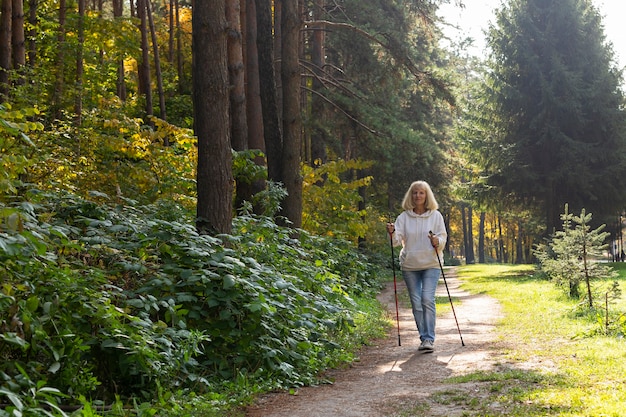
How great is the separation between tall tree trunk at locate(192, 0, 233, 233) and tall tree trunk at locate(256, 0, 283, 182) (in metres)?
5.40

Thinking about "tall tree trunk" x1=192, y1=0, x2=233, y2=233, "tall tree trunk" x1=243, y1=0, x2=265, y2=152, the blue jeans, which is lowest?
the blue jeans

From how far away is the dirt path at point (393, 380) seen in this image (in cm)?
573

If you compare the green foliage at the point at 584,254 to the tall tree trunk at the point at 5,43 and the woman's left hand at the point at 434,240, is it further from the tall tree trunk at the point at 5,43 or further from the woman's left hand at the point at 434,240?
the tall tree trunk at the point at 5,43

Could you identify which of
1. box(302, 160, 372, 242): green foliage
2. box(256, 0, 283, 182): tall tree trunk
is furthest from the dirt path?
box(302, 160, 372, 242): green foliage

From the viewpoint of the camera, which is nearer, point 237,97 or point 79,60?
point 237,97

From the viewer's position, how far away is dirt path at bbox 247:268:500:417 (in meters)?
5.73

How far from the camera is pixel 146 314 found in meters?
5.72

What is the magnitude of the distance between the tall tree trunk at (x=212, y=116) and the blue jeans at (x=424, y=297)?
96.4 inches

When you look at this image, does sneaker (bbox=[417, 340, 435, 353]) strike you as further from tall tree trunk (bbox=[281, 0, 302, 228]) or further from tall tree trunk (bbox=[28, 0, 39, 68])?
tall tree trunk (bbox=[28, 0, 39, 68])

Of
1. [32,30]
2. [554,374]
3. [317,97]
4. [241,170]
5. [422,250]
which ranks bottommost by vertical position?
[554,374]

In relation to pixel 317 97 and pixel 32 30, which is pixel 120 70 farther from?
pixel 317 97

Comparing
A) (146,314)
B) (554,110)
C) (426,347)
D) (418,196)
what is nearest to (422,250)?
(418,196)

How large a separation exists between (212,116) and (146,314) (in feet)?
10.8

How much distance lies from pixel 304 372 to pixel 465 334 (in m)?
4.06
